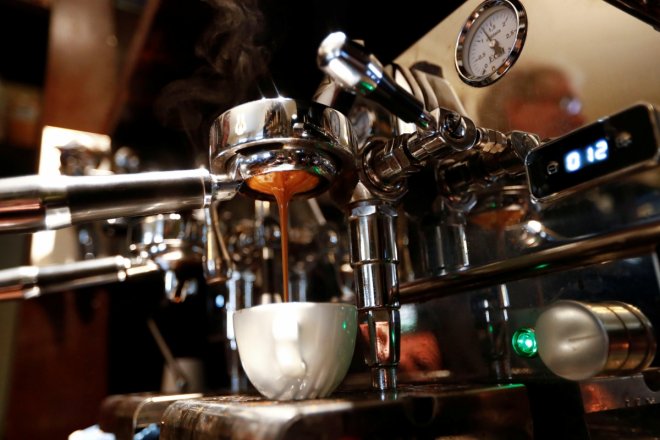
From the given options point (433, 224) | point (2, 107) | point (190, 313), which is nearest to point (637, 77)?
point (433, 224)

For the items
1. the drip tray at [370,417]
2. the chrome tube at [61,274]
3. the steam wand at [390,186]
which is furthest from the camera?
the chrome tube at [61,274]

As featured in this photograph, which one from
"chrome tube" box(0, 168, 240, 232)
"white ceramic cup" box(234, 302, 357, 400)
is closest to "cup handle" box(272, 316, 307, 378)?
"white ceramic cup" box(234, 302, 357, 400)

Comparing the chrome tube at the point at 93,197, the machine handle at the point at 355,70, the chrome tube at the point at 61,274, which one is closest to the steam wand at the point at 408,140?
the machine handle at the point at 355,70

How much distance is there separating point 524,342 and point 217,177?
0.26m

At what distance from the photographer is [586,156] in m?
0.33

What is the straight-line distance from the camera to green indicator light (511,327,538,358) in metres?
0.41

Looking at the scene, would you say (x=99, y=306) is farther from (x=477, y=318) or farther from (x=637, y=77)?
(x=637, y=77)

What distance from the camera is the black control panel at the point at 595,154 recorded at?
0.97 ft

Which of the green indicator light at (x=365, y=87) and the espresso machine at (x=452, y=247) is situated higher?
the green indicator light at (x=365, y=87)

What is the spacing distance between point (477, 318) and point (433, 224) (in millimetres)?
96

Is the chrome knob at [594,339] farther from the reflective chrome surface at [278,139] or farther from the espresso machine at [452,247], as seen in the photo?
the reflective chrome surface at [278,139]

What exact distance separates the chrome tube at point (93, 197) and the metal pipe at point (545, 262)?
0.72 feet

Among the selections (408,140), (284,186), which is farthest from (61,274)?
(408,140)

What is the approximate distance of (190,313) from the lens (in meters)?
0.97
